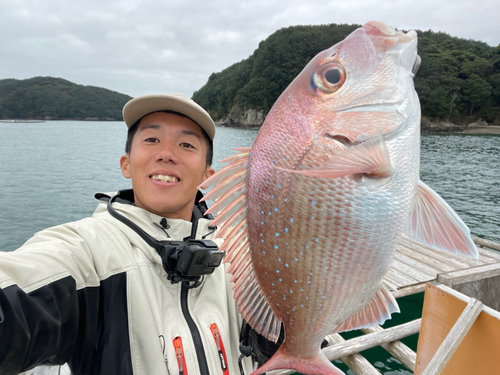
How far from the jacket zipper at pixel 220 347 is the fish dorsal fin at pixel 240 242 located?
44cm

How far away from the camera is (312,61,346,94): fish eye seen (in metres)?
1.08

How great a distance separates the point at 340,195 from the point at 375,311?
1.65 feet

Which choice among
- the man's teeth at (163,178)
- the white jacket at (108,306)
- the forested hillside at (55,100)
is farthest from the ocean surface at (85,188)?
the forested hillside at (55,100)

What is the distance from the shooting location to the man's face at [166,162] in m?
1.69

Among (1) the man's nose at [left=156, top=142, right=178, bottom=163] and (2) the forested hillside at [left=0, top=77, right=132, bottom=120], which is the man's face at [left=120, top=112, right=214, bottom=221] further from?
(2) the forested hillside at [left=0, top=77, right=132, bottom=120]

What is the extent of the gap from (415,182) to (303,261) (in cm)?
48

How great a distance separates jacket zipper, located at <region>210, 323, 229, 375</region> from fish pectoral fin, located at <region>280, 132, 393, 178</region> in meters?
1.11

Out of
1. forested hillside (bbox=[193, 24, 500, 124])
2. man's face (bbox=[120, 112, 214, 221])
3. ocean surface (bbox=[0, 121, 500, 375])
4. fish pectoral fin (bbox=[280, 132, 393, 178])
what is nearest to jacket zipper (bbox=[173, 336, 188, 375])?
man's face (bbox=[120, 112, 214, 221])

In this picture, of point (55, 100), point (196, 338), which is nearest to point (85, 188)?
point (196, 338)

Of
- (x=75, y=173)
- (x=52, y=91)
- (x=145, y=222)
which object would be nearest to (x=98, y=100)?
(x=52, y=91)

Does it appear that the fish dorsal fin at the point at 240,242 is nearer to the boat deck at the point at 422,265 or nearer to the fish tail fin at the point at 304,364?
the fish tail fin at the point at 304,364

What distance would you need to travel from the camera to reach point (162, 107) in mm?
1811

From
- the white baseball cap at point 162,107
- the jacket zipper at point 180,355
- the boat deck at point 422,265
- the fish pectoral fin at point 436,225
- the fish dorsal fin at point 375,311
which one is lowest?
the boat deck at point 422,265

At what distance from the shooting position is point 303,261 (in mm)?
1034
